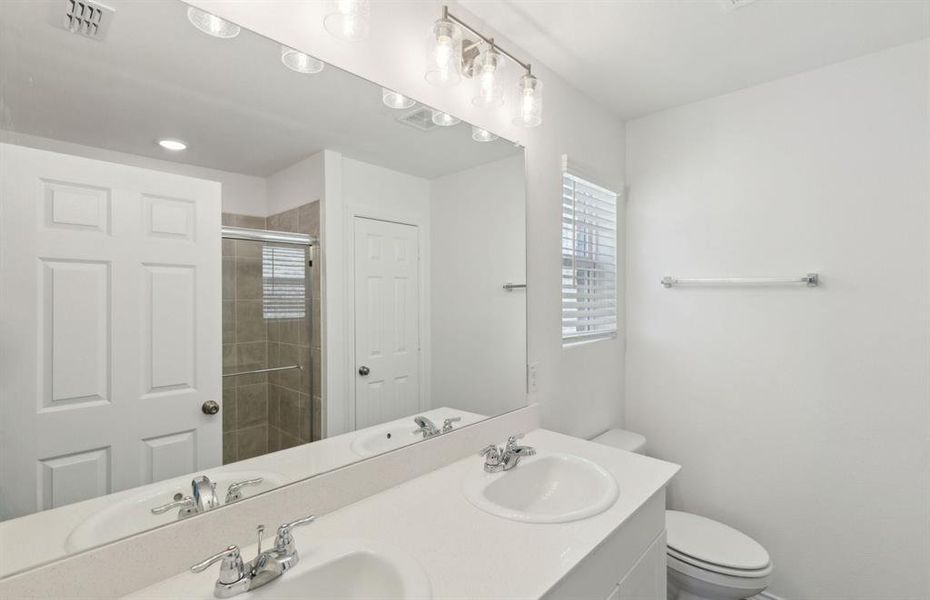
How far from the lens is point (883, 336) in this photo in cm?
165

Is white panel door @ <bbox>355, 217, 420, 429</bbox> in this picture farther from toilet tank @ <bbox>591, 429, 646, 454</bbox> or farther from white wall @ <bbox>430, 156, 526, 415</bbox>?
toilet tank @ <bbox>591, 429, 646, 454</bbox>

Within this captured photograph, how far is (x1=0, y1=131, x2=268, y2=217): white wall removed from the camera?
70 cm

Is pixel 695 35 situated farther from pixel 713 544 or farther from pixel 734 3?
pixel 713 544

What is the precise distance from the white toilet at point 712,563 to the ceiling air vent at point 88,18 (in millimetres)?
2301

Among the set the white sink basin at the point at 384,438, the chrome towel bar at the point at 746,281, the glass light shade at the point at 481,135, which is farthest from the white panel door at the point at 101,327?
the chrome towel bar at the point at 746,281

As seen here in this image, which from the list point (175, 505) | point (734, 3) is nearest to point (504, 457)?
point (175, 505)

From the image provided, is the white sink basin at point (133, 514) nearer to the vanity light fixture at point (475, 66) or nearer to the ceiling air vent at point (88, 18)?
the ceiling air vent at point (88, 18)

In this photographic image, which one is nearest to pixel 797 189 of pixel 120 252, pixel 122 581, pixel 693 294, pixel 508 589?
pixel 693 294

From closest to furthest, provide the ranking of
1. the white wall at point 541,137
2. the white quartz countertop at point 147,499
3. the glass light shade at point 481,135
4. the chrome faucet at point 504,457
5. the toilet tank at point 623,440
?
1. the white quartz countertop at point 147,499
2. the white wall at point 541,137
3. the chrome faucet at point 504,457
4. the glass light shade at point 481,135
5. the toilet tank at point 623,440

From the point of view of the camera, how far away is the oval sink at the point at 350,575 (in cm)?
73

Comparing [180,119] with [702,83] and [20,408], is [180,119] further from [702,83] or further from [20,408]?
[702,83]

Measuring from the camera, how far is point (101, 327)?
75 centimetres

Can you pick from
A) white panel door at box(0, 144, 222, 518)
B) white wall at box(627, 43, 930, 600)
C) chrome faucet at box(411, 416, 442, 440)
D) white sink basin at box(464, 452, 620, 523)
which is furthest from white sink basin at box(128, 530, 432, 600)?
white wall at box(627, 43, 930, 600)

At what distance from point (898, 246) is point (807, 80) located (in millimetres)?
805
